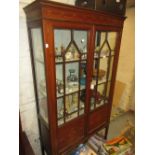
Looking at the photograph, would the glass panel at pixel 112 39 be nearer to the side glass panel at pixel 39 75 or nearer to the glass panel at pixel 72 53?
the glass panel at pixel 72 53

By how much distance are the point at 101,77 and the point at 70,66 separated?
1.64 feet

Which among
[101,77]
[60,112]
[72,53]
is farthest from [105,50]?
[60,112]

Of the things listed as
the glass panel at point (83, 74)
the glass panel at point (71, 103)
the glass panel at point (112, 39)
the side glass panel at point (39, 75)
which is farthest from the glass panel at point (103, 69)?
the side glass panel at point (39, 75)

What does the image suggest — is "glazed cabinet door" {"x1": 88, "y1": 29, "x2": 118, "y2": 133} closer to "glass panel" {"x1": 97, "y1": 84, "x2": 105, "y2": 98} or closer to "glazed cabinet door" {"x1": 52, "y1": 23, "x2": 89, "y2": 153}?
"glass panel" {"x1": 97, "y1": 84, "x2": 105, "y2": 98}

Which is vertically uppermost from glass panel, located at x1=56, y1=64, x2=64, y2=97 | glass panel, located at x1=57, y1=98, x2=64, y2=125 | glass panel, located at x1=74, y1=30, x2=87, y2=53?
glass panel, located at x1=74, y1=30, x2=87, y2=53

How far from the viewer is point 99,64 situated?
1593 millimetres

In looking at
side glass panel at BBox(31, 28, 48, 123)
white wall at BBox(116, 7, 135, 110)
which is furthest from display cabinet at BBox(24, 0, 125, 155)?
white wall at BBox(116, 7, 135, 110)

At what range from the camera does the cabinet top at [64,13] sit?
3.14ft

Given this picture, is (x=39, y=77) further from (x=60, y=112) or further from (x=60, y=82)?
(x=60, y=112)

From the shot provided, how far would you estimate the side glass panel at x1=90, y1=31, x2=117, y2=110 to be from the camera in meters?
1.52

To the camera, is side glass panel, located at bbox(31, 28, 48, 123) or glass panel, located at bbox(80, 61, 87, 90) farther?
glass panel, located at bbox(80, 61, 87, 90)
